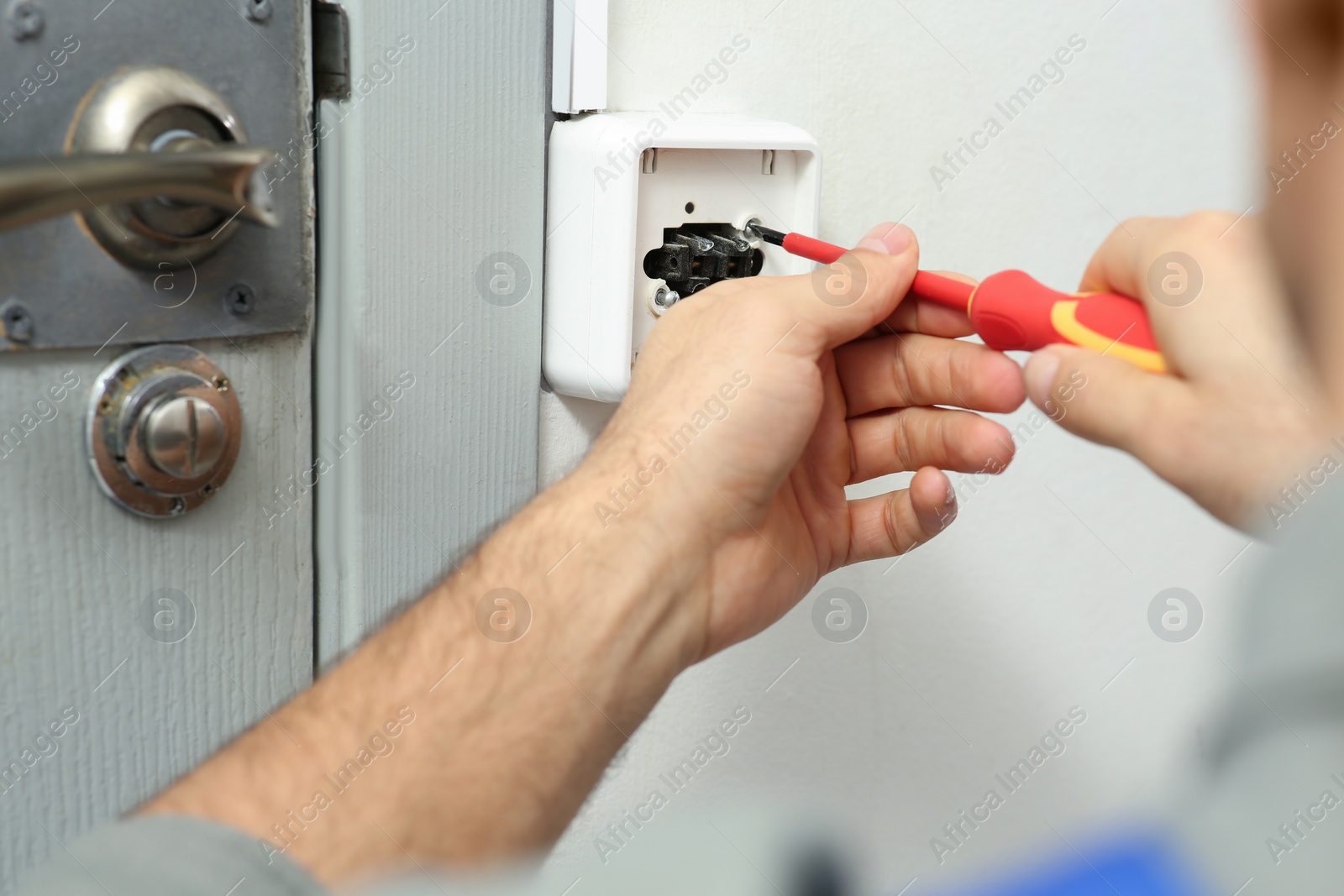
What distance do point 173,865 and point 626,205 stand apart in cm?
30

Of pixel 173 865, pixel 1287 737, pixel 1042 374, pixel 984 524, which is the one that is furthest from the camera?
pixel 984 524

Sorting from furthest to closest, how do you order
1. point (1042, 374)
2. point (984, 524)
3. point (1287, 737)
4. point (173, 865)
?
1. point (984, 524)
2. point (1042, 374)
3. point (173, 865)
4. point (1287, 737)

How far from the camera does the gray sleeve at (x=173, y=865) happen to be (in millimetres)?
255

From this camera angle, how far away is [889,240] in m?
0.46

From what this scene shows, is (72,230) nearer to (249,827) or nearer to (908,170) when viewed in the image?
(249,827)

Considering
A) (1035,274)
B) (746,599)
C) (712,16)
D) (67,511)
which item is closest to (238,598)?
(67,511)

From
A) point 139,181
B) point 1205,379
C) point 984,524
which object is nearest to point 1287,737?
point 1205,379

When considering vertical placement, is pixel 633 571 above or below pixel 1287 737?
below

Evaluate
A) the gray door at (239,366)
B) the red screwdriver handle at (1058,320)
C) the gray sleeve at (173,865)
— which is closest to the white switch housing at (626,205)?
the gray door at (239,366)

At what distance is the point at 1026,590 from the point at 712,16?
43cm

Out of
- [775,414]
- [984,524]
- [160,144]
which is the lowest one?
[984,524]

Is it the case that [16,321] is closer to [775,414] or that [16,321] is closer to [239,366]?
[239,366]

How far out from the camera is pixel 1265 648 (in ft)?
0.51

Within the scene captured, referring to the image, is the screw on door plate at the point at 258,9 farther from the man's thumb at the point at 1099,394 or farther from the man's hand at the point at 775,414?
the man's thumb at the point at 1099,394
